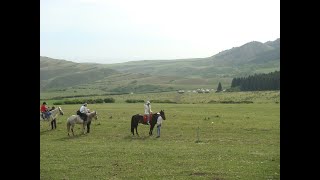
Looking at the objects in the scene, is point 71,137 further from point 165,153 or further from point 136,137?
point 165,153

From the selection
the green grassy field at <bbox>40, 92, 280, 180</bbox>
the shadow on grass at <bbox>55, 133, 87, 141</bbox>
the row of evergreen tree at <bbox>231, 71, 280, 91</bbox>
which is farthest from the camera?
the row of evergreen tree at <bbox>231, 71, 280, 91</bbox>

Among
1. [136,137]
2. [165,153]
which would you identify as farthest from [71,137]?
[165,153]

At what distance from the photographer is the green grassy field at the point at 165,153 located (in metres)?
17.2

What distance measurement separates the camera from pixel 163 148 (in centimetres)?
2455

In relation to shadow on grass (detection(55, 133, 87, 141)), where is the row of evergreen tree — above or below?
above

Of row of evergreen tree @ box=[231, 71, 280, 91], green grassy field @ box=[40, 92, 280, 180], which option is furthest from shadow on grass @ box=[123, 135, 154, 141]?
row of evergreen tree @ box=[231, 71, 280, 91]

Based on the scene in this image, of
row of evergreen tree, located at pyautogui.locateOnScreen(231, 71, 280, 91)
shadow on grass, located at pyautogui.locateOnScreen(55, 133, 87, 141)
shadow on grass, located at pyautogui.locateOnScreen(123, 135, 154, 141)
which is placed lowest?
shadow on grass, located at pyautogui.locateOnScreen(123, 135, 154, 141)

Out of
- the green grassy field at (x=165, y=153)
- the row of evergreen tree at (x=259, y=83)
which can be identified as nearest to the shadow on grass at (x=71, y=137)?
the green grassy field at (x=165, y=153)

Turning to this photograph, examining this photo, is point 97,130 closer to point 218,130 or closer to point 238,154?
point 218,130

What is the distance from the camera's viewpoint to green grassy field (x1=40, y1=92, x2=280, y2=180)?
56.4 feet

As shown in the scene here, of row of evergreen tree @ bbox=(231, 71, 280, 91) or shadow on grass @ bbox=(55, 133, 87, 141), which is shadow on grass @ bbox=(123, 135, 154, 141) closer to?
shadow on grass @ bbox=(55, 133, 87, 141)

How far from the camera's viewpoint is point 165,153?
22562mm

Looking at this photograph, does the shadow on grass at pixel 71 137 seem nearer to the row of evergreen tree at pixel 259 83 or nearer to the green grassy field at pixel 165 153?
the green grassy field at pixel 165 153
